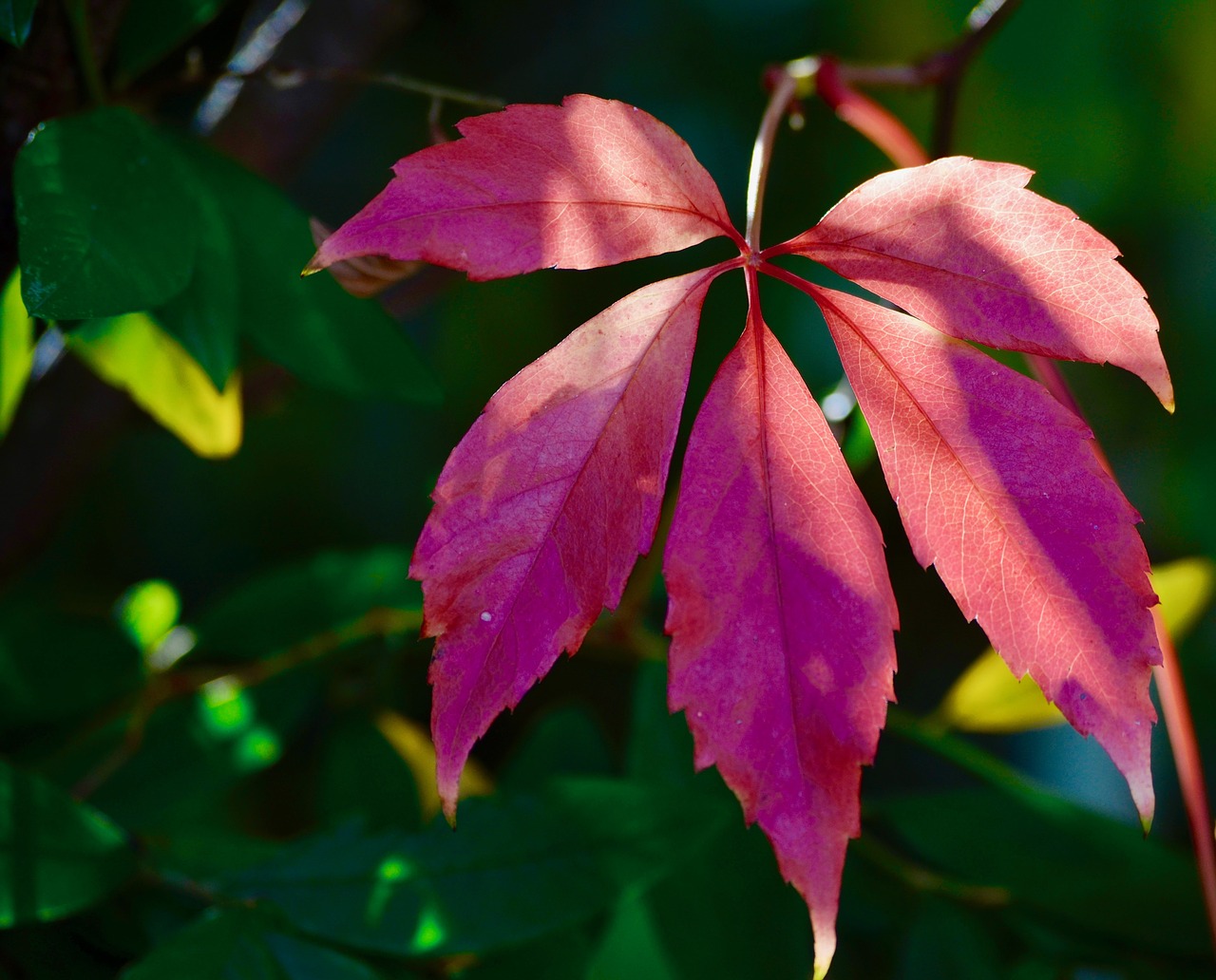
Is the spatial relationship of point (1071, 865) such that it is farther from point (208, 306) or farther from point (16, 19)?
point (16, 19)

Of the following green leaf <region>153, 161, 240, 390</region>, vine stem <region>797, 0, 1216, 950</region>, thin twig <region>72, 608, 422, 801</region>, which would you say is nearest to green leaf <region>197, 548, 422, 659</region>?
thin twig <region>72, 608, 422, 801</region>

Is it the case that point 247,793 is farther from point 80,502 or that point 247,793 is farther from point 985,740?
point 985,740

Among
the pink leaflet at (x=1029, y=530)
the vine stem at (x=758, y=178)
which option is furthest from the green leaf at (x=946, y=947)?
the vine stem at (x=758, y=178)

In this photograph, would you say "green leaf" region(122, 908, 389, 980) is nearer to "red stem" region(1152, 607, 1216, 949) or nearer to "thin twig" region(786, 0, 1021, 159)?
"red stem" region(1152, 607, 1216, 949)

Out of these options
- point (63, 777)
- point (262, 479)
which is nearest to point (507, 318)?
point (262, 479)

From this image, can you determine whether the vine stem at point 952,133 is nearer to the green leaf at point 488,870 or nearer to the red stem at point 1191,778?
the red stem at point 1191,778

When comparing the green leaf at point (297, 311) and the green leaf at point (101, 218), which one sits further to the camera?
the green leaf at point (297, 311)
